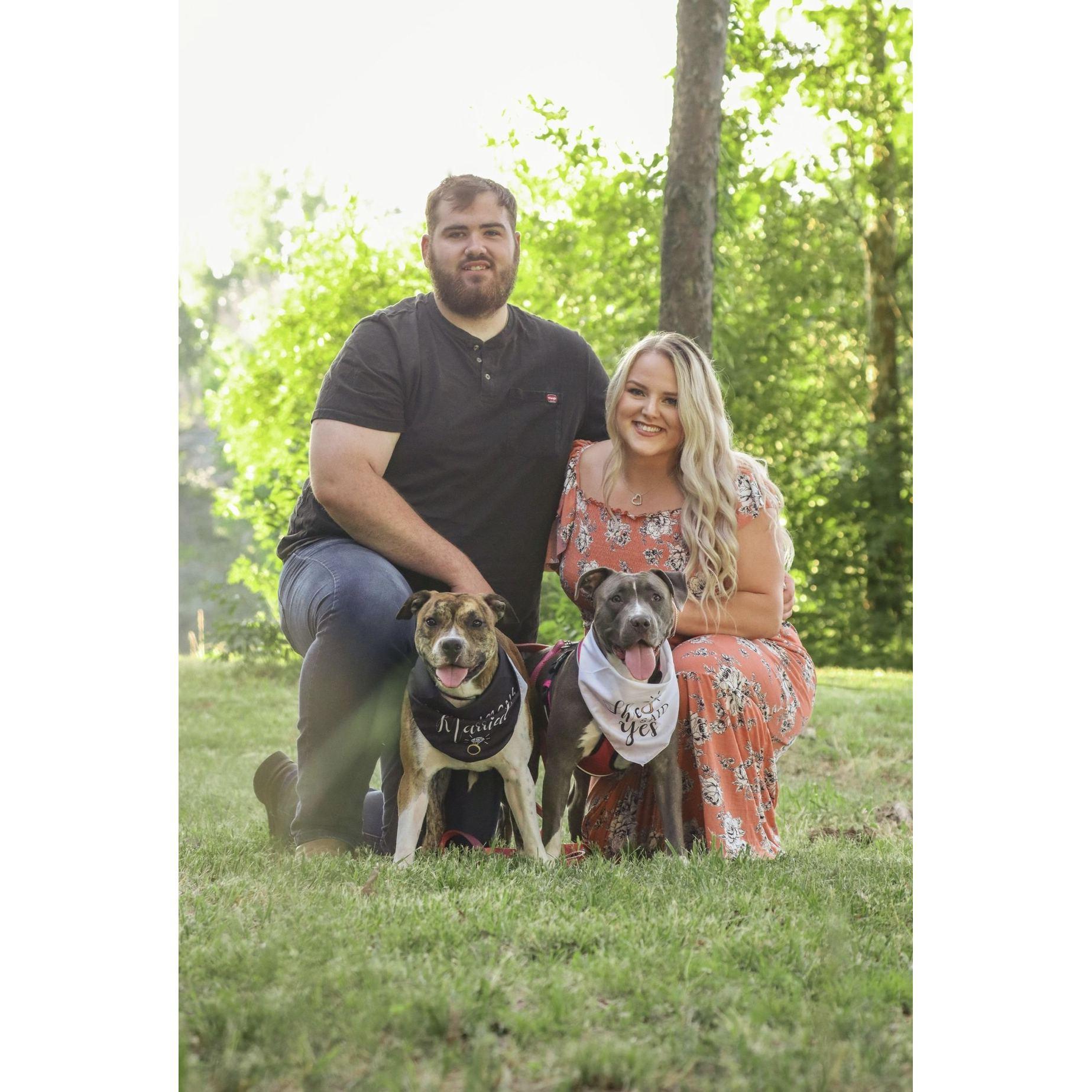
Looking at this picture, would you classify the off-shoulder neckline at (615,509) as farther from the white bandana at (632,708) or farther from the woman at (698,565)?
the white bandana at (632,708)

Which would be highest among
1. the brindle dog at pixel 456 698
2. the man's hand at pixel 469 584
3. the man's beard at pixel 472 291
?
the man's beard at pixel 472 291

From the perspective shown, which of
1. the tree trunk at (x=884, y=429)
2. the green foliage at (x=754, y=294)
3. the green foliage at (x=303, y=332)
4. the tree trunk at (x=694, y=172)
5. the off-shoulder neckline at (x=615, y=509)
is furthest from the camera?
the tree trunk at (x=884, y=429)

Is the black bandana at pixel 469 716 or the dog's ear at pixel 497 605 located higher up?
the dog's ear at pixel 497 605

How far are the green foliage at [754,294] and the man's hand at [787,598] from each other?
6.31 feet

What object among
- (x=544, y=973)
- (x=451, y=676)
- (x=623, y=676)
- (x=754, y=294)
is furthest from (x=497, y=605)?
(x=754, y=294)

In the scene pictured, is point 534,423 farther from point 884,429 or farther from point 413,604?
point 884,429

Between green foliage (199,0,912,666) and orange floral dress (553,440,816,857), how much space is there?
6.69ft

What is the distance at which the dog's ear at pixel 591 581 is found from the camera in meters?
3.25

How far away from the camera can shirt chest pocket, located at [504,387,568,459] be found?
3590 millimetres

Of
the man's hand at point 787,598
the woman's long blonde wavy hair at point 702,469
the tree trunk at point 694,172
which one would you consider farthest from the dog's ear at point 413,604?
the tree trunk at point 694,172

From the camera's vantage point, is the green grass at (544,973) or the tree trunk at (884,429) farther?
the tree trunk at (884,429)
